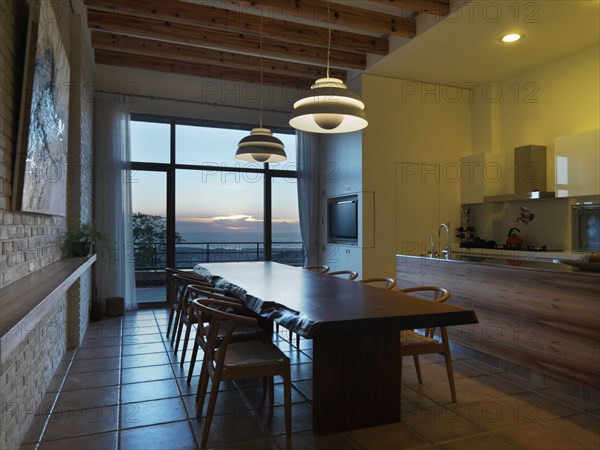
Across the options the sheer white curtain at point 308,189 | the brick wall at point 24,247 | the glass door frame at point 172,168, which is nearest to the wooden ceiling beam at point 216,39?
the brick wall at point 24,247

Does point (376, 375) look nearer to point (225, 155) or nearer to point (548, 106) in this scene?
point (548, 106)

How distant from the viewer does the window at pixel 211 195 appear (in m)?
6.19

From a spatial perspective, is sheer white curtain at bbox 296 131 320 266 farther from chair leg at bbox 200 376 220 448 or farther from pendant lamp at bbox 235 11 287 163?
chair leg at bbox 200 376 220 448

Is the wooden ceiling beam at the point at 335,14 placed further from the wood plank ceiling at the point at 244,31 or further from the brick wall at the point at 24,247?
the brick wall at the point at 24,247

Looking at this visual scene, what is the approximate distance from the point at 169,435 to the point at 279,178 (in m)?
4.92

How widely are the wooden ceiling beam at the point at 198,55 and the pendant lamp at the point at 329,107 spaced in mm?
2966

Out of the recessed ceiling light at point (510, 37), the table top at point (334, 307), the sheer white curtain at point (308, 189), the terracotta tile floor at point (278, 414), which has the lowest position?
the terracotta tile floor at point (278, 414)

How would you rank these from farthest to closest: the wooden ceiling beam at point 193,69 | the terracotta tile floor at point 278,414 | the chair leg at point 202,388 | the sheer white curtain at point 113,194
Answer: the sheer white curtain at point 113,194
the wooden ceiling beam at point 193,69
the chair leg at point 202,388
the terracotta tile floor at point 278,414

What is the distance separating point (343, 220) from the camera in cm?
601

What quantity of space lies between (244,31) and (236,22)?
0.40ft

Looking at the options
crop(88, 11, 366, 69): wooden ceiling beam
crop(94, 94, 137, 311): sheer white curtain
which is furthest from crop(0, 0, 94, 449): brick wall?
crop(94, 94, 137, 311): sheer white curtain

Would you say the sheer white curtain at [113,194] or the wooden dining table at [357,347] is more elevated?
the sheer white curtain at [113,194]

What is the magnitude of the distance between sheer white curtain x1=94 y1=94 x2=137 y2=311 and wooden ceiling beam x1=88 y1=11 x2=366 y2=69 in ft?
5.12

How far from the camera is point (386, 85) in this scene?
558 cm
